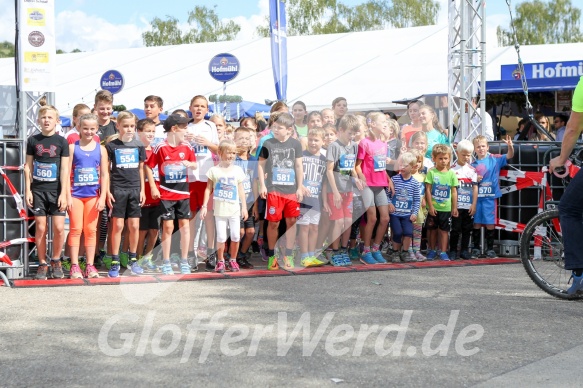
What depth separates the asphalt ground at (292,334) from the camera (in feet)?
15.8

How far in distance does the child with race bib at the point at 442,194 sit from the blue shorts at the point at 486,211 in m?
0.40

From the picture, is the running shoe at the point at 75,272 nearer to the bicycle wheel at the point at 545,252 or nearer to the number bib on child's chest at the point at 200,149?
Result: the number bib on child's chest at the point at 200,149

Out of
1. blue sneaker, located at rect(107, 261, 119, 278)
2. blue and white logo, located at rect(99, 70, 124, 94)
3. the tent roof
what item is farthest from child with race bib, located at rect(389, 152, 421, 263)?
blue and white logo, located at rect(99, 70, 124, 94)

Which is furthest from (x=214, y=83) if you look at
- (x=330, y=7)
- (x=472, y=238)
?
(x=330, y=7)

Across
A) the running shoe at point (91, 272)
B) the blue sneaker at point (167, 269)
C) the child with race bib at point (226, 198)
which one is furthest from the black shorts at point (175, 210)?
the running shoe at point (91, 272)

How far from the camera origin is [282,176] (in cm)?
A: 976

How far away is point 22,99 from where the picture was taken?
30.4 feet

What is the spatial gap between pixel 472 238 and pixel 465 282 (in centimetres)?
254

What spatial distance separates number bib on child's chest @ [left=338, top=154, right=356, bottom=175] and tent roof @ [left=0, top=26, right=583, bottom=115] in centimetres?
1361

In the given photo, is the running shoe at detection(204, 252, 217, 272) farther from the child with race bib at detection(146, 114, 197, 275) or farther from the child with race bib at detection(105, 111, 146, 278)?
the child with race bib at detection(105, 111, 146, 278)

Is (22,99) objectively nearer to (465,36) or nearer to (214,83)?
(465,36)

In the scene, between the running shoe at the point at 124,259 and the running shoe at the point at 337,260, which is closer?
the running shoe at the point at 124,259

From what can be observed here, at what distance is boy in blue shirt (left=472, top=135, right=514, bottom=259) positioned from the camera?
10805 millimetres

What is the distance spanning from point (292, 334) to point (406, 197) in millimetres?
4786
